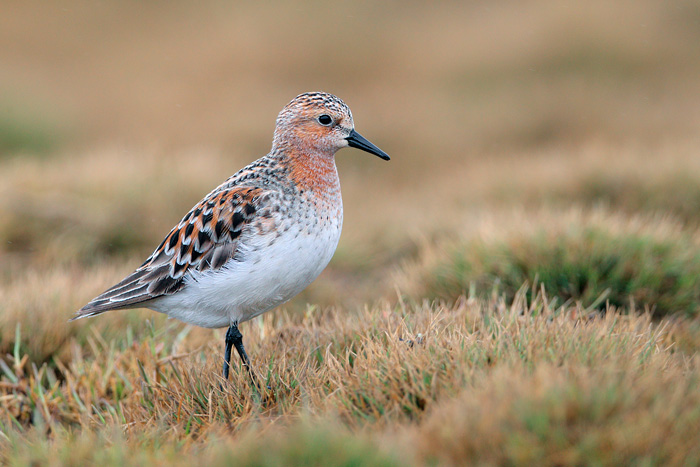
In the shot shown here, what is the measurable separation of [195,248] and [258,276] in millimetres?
582

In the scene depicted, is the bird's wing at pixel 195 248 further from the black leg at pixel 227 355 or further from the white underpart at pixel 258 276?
the black leg at pixel 227 355

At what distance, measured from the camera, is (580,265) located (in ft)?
18.0

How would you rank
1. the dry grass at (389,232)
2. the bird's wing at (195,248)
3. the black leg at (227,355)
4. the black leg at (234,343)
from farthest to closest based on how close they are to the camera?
the bird's wing at (195,248) < the black leg at (234,343) < the black leg at (227,355) < the dry grass at (389,232)

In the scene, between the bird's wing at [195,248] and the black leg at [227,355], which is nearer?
the black leg at [227,355]

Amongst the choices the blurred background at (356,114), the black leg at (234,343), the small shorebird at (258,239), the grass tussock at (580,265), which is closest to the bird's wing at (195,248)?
the small shorebird at (258,239)

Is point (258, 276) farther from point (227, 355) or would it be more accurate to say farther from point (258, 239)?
point (227, 355)

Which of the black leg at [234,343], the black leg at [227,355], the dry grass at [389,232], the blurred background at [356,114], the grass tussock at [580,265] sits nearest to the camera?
the dry grass at [389,232]

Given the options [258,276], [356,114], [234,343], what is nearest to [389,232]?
Answer: [234,343]

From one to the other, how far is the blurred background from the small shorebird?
153 centimetres

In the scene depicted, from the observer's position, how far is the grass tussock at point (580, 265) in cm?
531

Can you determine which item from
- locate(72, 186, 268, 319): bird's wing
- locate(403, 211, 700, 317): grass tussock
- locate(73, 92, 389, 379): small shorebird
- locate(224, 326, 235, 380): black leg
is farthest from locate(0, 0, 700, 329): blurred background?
locate(224, 326, 235, 380): black leg

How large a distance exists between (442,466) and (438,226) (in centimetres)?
557

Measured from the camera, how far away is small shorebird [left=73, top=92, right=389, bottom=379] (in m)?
3.88

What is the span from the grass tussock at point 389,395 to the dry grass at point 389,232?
0.01 m
